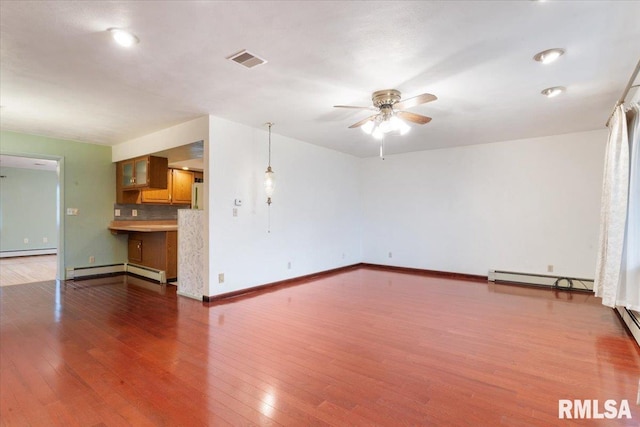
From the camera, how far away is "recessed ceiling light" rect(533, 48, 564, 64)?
2568mm

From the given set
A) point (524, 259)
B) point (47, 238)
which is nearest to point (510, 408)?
point (524, 259)

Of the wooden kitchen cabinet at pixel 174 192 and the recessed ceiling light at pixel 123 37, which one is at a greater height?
the recessed ceiling light at pixel 123 37

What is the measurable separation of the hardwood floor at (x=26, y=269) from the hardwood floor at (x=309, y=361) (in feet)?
5.12

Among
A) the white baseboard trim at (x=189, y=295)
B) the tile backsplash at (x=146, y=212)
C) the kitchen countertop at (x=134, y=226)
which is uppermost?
the tile backsplash at (x=146, y=212)

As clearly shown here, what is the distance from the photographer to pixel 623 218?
3262 mm

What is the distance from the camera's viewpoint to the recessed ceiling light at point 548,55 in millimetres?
2568

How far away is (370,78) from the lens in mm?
3111

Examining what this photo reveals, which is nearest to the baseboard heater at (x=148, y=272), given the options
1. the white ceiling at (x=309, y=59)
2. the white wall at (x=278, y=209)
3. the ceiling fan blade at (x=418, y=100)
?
the white wall at (x=278, y=209)

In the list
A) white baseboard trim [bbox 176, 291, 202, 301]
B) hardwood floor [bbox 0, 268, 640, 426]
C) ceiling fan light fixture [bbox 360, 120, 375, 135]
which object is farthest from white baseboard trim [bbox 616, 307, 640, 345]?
white baseboard trim [bbox 176, 291, 202, 301]

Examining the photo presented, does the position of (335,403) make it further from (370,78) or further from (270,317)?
(370,78)

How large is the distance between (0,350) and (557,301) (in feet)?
21.3

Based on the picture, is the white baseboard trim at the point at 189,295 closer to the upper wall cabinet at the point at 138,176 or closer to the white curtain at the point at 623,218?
the upper wall cabinet at the point at 138,176

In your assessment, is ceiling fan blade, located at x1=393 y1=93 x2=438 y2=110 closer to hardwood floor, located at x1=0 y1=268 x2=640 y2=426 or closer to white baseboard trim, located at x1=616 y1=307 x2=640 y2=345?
hardwood floor, located at x1=0 y1=268 x2=640 y2=426

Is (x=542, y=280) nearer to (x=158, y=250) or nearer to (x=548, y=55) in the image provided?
(x=548, y=55)
